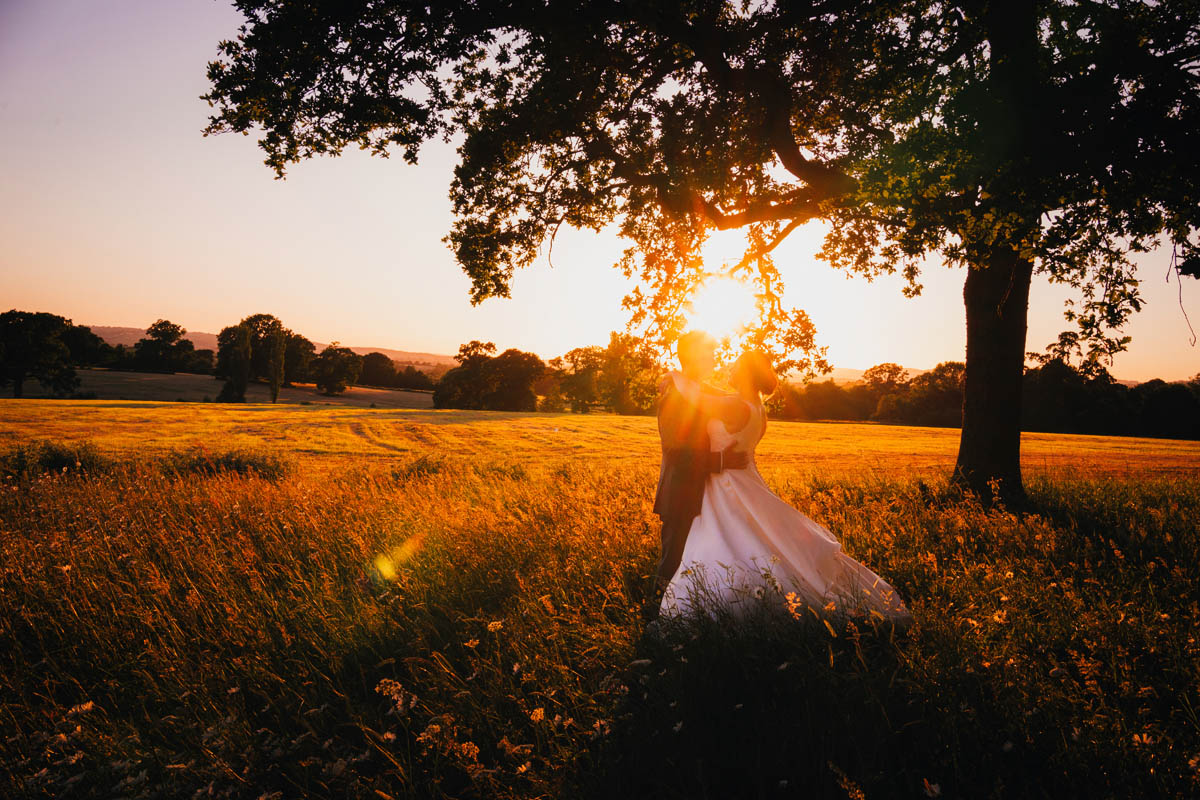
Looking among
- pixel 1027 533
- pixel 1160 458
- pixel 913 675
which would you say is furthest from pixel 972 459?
pixel 1160 458

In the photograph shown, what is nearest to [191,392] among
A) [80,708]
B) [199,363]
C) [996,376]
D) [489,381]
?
[199,363]

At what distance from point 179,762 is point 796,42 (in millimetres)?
10302

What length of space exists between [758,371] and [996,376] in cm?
662

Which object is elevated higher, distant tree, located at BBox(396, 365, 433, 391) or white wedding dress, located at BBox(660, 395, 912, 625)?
distant tree, located at BBox(396, 365, 433, 391)

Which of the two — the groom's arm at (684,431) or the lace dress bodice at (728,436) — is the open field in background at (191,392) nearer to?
the groom's arm at (684,431)

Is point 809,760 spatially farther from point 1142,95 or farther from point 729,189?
point 729,189

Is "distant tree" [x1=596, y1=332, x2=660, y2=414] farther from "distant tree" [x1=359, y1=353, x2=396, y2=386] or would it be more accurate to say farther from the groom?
"distant tree" [x1=359, y1=353, x2=396, y2=386]

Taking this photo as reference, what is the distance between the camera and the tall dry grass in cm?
241

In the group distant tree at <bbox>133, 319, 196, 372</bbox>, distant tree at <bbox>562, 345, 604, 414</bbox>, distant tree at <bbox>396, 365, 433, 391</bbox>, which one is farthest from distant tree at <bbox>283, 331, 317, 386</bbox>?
distant tree at <bbox>562, 345, 604, 414</bbox>

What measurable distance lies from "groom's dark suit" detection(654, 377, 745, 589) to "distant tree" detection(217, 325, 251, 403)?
69.8 meters

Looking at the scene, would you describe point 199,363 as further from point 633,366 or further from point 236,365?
point 633,366

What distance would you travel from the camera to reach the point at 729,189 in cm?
899

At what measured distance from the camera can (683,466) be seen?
14.4ft

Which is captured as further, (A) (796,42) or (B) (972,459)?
(B) (972,459)
